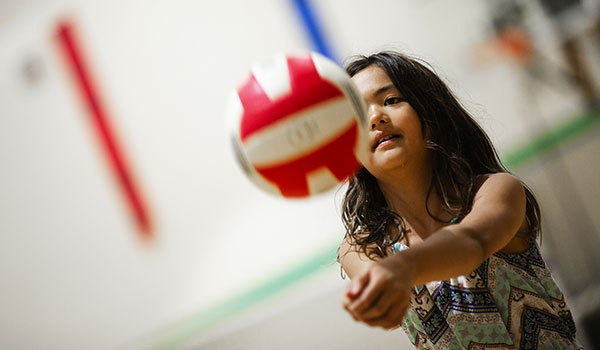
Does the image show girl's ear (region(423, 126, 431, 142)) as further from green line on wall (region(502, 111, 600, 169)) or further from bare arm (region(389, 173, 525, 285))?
green line on wall (region(502, 111, 600, 169))

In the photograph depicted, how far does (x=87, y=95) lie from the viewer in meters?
4.11

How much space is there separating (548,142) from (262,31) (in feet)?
6.09

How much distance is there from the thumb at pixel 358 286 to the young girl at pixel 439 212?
269 millimetres

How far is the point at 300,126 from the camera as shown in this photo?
105 cm

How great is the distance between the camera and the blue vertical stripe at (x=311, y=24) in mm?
4195

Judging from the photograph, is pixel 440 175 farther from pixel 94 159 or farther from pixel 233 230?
pixel 94 159

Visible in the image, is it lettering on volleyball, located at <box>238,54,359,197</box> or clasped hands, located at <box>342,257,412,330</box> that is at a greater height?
lettering on volleyball, located at <box>238,54,359,197</box>

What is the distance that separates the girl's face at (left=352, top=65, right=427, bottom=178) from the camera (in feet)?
3.73

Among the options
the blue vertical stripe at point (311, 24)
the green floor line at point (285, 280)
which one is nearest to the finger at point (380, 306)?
the green floor line at point (285, 280)

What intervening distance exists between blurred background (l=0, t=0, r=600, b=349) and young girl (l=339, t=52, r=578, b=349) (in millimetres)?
2599

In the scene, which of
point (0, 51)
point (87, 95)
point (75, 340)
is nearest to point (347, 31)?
point (87, 95)

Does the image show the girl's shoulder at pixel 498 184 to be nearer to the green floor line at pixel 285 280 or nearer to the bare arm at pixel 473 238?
the bare arm at pixel 473 238

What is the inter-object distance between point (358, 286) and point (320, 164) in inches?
11.6

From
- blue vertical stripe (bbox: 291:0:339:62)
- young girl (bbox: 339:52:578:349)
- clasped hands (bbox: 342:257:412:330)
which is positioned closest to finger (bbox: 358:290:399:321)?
clasped hands (bbox: 342:257:412:330)
